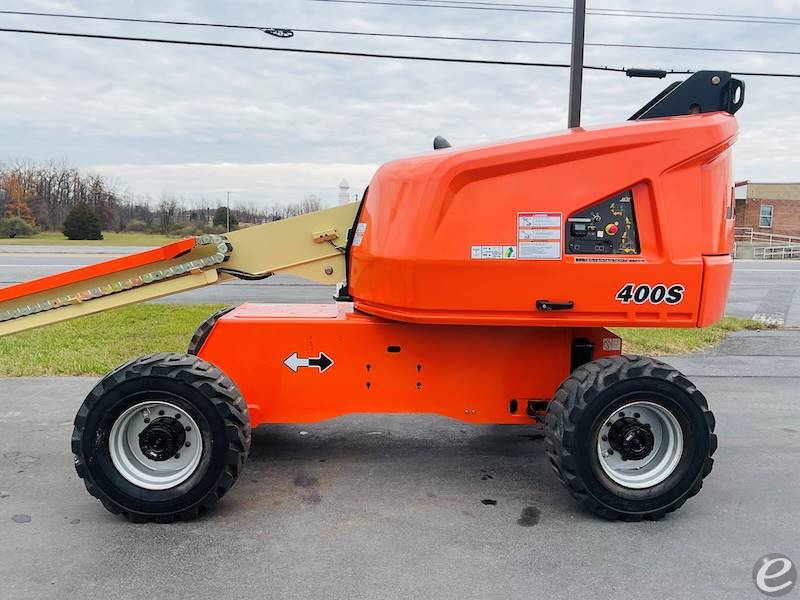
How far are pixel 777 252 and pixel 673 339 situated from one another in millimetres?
32947

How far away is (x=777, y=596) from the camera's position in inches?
125

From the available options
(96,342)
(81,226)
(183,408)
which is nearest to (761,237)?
(81,226)

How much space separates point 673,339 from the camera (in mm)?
9516

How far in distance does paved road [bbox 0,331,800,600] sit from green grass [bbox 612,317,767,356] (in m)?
3.44

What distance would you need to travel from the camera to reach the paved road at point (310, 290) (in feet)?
44.7

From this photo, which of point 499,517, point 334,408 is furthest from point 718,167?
point 334,408

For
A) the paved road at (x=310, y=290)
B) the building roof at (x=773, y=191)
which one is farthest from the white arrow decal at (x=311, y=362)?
the building roof at (x=773, y=191)

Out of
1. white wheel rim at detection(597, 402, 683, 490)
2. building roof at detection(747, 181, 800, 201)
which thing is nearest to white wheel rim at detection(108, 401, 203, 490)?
white wheel rim at detection(597, 402, 683, 490)

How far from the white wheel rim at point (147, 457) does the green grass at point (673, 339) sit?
245 inches

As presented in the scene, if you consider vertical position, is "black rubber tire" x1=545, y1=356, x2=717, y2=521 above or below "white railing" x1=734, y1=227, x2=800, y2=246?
below

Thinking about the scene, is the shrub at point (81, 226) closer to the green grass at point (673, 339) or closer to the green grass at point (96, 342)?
the green grass at point (96, 342)

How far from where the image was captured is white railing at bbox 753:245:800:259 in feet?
119

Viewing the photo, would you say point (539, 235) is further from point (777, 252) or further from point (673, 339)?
point (777, 252)

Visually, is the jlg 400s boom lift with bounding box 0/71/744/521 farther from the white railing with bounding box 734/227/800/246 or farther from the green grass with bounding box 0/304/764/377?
the white railing with bounding box 734/227/800/246
